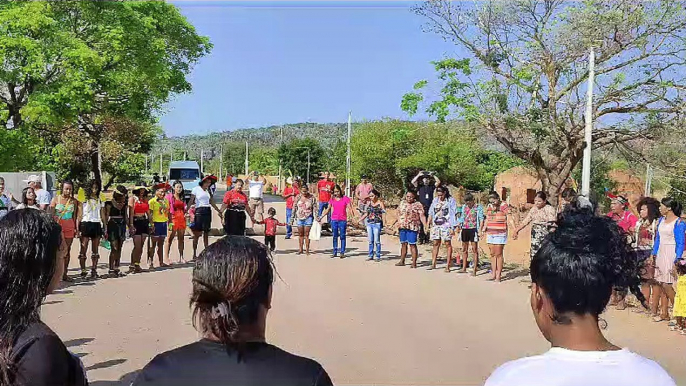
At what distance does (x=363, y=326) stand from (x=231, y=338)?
5.59 meters

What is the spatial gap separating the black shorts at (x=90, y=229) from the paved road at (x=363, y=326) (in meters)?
0.72

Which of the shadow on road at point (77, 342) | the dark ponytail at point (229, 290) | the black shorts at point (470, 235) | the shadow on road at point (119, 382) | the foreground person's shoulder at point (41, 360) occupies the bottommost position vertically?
the shadow on road at point (119, 382)

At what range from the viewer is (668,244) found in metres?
7.46

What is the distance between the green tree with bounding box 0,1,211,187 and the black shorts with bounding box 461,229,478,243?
12.2m

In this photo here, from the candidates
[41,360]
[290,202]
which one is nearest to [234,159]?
[290,202]

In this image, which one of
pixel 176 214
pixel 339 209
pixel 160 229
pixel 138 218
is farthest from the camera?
pixel 339 209

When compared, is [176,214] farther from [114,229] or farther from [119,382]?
[119,382]

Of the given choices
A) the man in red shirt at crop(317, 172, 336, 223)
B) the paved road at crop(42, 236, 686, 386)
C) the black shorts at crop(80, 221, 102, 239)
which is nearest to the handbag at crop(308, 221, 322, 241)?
the man in red shirt at crop(317, 172, 336, 223)

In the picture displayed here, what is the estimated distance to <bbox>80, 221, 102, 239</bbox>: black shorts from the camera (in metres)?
9.58

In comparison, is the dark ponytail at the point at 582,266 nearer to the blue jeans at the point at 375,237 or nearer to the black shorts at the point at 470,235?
the black shorts at the point at 470,235

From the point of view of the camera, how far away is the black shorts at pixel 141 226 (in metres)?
10.3

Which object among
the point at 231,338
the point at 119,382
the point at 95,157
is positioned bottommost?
Answer: the point at 119,382

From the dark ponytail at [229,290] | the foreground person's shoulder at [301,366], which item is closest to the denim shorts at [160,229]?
the dark ponytail at [229,290]

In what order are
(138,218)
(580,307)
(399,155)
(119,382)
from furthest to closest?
(399,155)
(138,218)
(119,382)
(580,307)
